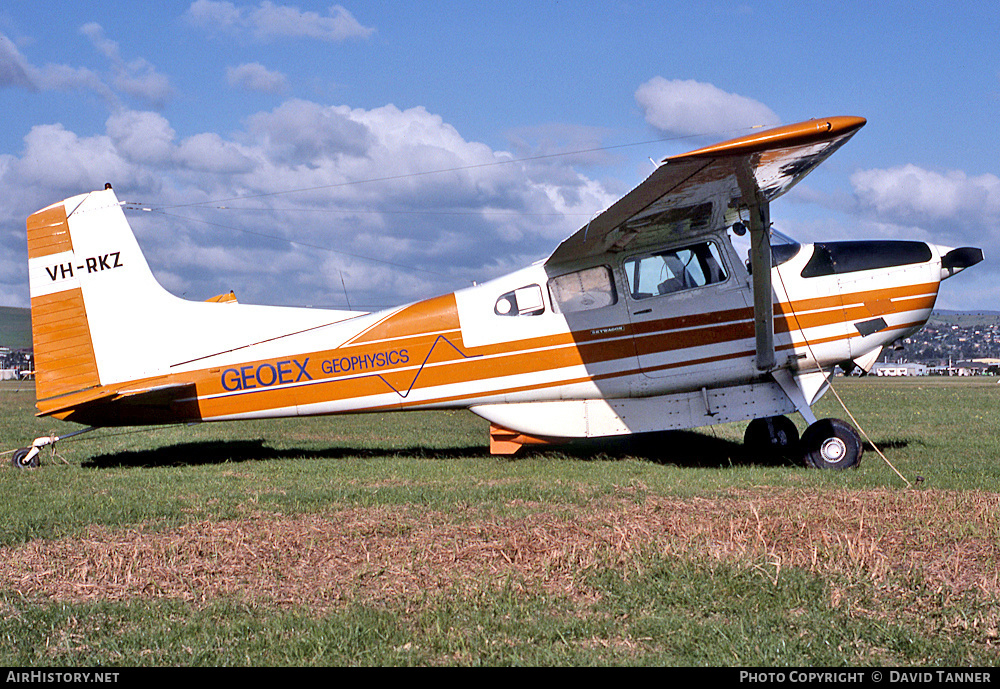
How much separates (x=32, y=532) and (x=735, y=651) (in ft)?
17.2

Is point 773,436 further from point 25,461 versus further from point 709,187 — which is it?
point 25,461

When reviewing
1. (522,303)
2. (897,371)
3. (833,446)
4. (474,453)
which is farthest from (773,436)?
(897,371)

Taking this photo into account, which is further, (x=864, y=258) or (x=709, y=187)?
(x=864, y=258)

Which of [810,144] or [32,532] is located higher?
[810,144]

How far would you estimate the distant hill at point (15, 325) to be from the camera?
167 feet

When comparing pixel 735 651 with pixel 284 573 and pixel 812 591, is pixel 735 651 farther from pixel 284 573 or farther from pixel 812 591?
pixel 284 573

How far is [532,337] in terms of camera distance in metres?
9.88

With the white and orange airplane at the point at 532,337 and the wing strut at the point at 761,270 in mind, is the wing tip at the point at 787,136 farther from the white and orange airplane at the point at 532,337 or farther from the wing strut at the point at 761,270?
the white and orange airplane at the point at 532,337

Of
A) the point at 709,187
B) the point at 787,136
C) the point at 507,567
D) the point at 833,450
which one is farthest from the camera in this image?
the point at 833,450

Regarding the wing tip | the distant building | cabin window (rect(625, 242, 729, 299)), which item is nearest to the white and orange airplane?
cabin window (rect(625, 242, 729, 299))

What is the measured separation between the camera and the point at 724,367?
9641mm

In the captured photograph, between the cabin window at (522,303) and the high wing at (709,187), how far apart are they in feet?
1.43

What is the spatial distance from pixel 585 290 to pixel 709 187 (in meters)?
2.11

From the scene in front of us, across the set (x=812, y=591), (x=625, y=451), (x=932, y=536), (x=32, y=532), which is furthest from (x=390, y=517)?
(x=625, y=451)
